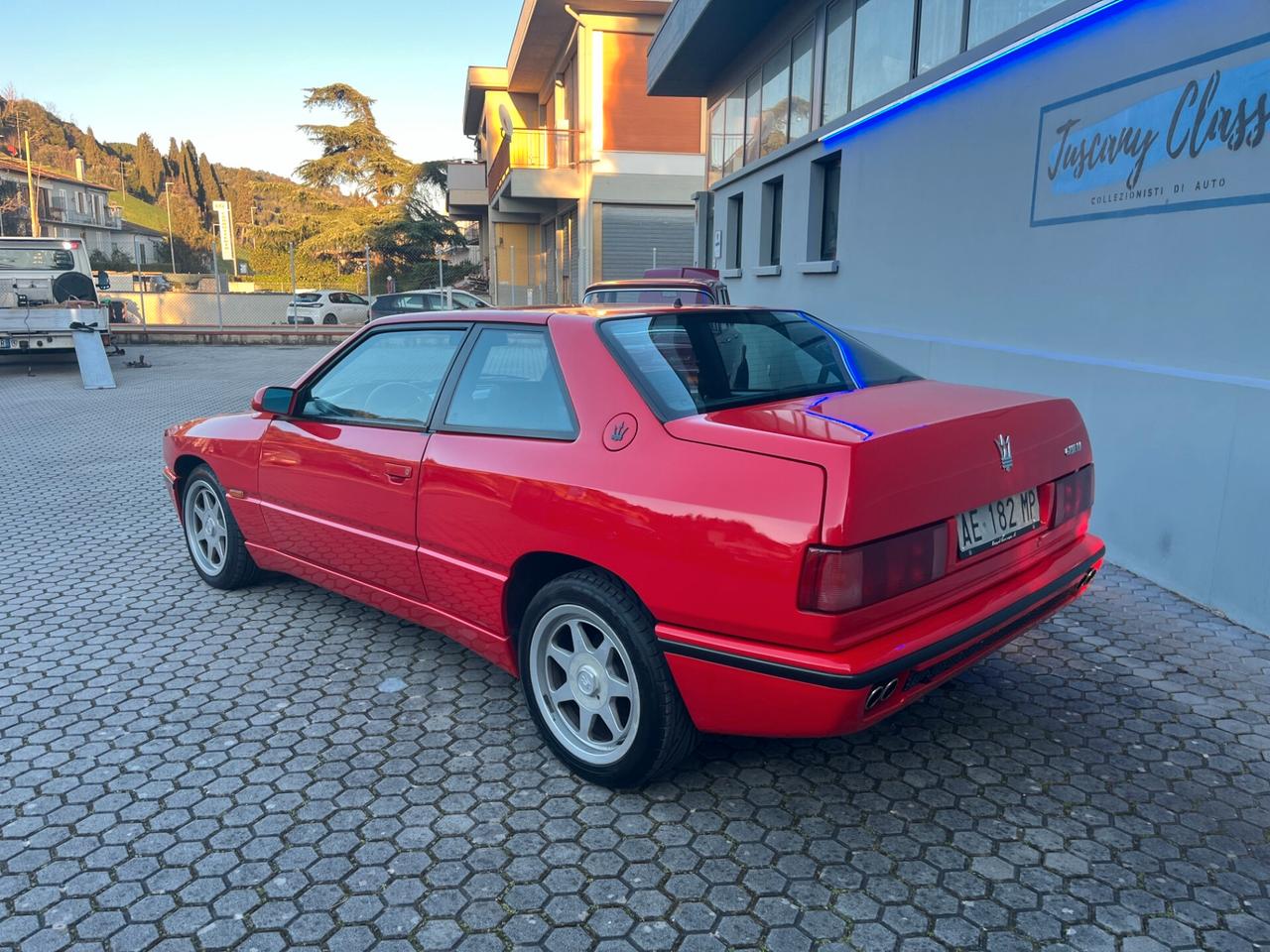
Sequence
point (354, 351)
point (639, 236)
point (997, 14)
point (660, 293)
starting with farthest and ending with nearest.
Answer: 1. point (639, 236)
2. point (660, 293)
3. point (997, 14)
4. point (354, 351)

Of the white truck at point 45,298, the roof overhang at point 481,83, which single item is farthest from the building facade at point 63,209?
the white truck at point 45,298

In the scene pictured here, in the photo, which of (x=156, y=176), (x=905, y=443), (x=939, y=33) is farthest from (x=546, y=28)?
(x=156, y=176)

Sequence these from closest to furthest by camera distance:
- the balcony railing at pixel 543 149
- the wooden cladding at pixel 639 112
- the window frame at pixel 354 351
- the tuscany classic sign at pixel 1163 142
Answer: the window frame at pixel 354 351, the tuscany classic sign at pixel 1163 142, the wooden cladding at pixel 639 112, the balcony railing at pixel 543 149

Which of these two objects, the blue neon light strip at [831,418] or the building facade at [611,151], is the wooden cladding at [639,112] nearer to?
the building facade at [611,151]

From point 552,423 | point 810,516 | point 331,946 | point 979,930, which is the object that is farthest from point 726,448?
point 331,946

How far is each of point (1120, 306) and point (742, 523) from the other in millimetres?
4306

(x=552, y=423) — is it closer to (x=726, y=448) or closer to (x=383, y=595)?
(x=726, y=448)

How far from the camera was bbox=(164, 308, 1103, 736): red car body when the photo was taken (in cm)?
249

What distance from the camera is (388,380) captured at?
4.01 metres

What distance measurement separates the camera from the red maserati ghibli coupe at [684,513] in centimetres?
251

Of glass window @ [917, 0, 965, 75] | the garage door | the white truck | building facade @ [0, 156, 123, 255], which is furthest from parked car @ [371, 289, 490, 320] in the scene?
building facade @ [0, 156, 123, 255]

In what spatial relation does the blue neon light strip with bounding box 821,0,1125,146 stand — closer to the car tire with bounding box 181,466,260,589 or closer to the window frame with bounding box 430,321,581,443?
the window frame with bounding box 430,321,581,443

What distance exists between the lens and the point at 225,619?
466 centimetres

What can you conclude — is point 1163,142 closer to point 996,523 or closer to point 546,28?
point 996,523
